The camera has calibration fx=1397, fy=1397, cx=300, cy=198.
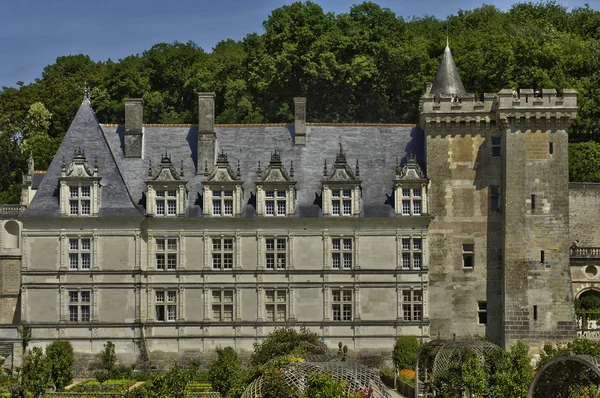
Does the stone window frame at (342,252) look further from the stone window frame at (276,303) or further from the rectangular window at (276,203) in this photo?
the rectangular window at (276,203)

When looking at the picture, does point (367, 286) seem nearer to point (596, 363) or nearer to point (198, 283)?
point (198, 283)

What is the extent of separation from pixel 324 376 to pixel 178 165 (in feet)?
89.5

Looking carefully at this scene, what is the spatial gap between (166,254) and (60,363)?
9.04 meters

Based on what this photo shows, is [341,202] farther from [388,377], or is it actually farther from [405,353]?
[388,377]

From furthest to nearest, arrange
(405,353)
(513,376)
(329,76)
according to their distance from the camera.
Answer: (329,76), (405,353), (513,376)

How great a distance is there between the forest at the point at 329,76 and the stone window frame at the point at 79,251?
23.5m

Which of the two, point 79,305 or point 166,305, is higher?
point 79,305

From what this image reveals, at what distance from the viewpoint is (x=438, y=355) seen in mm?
56969

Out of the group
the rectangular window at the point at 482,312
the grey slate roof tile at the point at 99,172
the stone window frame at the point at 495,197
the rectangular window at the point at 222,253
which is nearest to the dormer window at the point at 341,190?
the rectangular window at the point at 222,253

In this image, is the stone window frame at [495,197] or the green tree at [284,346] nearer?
the green tree at [284,346]

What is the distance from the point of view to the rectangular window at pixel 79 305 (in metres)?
65.4

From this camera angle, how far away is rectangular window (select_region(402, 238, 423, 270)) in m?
66.1

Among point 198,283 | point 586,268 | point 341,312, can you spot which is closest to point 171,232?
point 198,283

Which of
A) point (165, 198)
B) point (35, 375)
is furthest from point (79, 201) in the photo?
point (35, 375)
